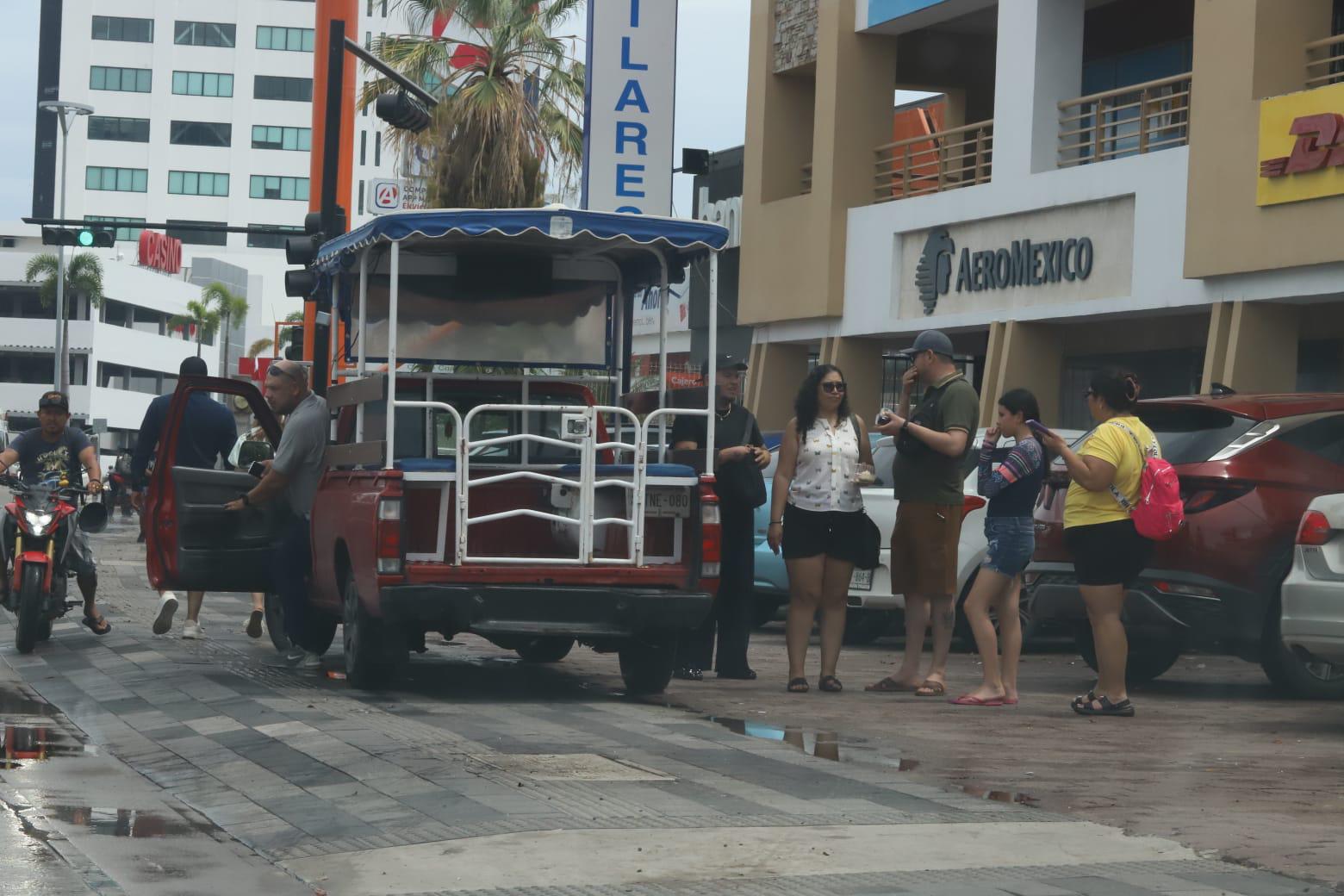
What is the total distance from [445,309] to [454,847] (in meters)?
6.10

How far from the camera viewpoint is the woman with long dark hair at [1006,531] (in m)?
10.6

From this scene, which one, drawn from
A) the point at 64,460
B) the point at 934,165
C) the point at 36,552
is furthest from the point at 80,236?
the point at 36,552

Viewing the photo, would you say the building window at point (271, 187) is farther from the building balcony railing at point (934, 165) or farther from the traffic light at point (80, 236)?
the building balcony railing at point (934, 165)

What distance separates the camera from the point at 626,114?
22094mm

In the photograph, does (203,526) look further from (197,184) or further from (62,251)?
(197,184)

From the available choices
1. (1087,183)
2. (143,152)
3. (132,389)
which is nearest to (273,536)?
(1087,183)

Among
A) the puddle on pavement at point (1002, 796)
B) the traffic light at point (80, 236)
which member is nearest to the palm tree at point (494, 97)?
the traffic light at point (80, 236)

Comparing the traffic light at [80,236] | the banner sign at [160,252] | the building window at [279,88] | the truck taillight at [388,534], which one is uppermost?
the building window at [279,88]

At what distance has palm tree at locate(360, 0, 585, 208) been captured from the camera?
1095 inches

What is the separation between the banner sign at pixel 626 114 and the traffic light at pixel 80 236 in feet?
36.0

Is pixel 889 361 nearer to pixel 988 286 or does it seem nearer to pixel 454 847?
pixel 988 286

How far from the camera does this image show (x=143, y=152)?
115625mm

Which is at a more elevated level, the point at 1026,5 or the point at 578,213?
the point at 1026,5

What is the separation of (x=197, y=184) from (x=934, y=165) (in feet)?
312
